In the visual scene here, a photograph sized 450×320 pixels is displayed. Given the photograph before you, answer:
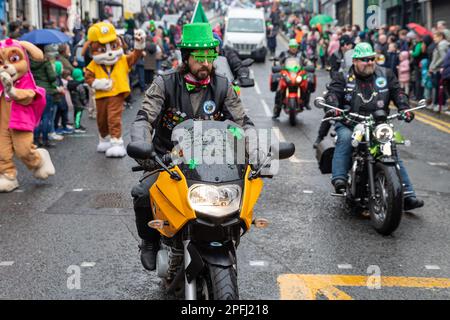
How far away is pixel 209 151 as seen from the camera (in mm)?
4223

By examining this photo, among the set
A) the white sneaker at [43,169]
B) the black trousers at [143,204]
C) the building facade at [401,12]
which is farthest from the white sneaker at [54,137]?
the building facade at [401,12]

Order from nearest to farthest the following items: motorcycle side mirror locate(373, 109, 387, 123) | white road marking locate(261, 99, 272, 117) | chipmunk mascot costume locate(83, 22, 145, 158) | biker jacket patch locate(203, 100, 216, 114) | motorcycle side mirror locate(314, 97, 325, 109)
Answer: biker jacket patch locate(203, 100, 216, 114) → motorcycle side mirror locate(373, 109, 387, 123) → motorcycle side mirror locate(314, 97, 325, 109) → chipmunk mascot costume locate(83, 22, 145, 158) → white road marking locate(261, 99, 272, 117)

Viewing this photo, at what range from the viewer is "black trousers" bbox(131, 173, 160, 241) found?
4.75m

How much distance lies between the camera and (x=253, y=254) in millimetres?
6293

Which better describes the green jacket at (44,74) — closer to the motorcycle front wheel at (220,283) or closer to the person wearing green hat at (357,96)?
the person wearing green hat at (357,96)

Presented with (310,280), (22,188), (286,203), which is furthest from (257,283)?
(22,188)

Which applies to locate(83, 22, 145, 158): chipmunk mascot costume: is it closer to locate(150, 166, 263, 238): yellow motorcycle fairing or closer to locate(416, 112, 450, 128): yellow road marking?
locate(150, 166, 263, 238): yellow motorcycle fairing

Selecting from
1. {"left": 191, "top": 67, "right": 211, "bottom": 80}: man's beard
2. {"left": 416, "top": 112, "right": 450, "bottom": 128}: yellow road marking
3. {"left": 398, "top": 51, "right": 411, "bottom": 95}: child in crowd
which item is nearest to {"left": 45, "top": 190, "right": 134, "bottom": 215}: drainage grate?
{"left": 191, "top": 67, "right": 211, "bottom": 80}: man's beard

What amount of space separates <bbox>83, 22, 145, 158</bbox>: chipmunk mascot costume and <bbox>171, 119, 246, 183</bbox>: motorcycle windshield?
6.78m

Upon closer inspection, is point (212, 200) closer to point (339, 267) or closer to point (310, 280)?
point (310, 280)

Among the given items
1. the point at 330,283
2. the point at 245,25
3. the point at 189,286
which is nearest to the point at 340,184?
the point at 330,283

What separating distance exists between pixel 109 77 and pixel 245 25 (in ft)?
83.4

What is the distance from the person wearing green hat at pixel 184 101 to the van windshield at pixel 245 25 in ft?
101

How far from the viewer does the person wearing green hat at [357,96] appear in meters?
7.76
